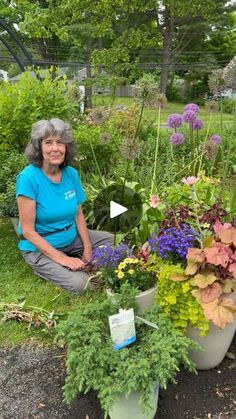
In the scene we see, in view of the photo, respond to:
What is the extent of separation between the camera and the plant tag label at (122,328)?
6.40 ft

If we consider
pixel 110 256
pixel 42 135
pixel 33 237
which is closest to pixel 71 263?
pixel 33 237

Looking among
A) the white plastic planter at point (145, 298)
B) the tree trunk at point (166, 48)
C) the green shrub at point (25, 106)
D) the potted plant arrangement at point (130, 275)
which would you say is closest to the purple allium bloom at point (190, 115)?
the green shrub at point (25, 106)

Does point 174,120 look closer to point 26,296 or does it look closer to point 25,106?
point 25,106

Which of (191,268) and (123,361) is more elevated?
(191,268)

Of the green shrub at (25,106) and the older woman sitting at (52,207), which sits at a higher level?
the green shrub at (25,106)

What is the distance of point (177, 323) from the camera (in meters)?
2.13

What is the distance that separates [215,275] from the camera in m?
2.12

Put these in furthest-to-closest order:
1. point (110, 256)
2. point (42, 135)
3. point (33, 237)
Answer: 1. point (33, 237)
2. point (42, 135)
3. point (110, 256)

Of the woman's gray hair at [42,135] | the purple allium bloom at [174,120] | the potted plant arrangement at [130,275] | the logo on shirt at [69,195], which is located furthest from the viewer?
the purple allium bloom at [174,120]

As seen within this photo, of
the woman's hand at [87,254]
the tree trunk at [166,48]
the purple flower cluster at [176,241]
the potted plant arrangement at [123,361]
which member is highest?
the tree trunk at [166,48]

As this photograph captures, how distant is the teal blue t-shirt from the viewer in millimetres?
3035

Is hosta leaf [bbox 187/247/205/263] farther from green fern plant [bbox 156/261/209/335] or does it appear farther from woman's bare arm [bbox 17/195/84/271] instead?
woman's bare arm [bbox 17/195/84/271]

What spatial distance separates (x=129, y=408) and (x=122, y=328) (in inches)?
14.3

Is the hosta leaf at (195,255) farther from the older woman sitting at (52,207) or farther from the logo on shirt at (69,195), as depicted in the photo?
the logo on shirt at (69,195)
